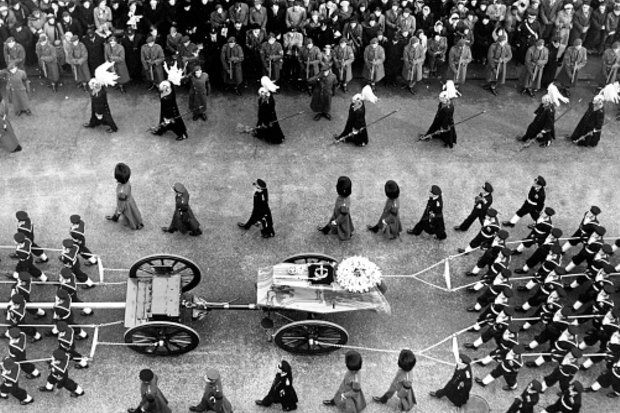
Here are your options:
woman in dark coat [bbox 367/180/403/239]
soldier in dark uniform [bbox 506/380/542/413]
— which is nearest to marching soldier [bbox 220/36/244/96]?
woman in dark coat [bbox 367/180/403/239]

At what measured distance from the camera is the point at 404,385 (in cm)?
1073

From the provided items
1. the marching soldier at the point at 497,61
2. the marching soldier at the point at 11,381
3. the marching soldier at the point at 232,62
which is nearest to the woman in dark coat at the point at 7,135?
the marching soldier at the point at 232,62

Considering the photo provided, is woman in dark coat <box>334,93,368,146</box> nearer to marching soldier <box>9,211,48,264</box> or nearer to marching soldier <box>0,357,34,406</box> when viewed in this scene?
marching soldier <box>9,211,48,264</box>

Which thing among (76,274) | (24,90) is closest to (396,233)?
(76,274)

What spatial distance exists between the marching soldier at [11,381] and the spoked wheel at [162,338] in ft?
5.21

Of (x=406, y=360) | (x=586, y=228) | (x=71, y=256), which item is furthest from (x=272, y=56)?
(x=406, y=360)

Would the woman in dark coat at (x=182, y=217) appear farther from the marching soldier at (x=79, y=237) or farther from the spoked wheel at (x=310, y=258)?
the spoked wheel at (x=310, y=258)

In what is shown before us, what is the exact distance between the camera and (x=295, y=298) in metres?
11.6

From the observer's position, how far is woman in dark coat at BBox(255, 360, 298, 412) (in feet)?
35.2

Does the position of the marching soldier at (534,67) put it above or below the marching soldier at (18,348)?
above

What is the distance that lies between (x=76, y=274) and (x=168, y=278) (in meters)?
2.00

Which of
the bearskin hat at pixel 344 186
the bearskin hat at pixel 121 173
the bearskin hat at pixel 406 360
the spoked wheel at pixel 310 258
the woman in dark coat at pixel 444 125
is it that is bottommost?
the bearskin hat at pixel 406 360

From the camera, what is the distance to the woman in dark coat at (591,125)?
15.7m

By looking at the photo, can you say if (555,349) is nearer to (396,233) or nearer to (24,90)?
(396,233)
